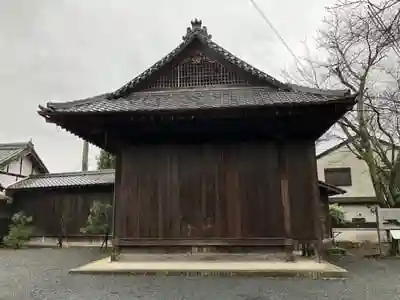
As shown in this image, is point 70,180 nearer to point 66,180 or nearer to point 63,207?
point 66,180

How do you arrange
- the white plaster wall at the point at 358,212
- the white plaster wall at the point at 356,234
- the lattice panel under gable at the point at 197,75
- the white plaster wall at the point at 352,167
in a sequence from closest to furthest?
the lattice panel under gable at the point at 197,75, the white plaster wall at the point at 356,234, the white plaster wall at the point at 358,212, the white plaster wall at the point at 352,167

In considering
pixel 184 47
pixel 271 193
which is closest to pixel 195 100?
pixel 184 47

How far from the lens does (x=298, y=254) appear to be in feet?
26.6

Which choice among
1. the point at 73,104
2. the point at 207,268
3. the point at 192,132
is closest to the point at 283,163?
the point at 192,132

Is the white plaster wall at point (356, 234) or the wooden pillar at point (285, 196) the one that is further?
the white plaster wall at point (356, 234)

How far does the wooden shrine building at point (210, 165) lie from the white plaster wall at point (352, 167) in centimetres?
1611

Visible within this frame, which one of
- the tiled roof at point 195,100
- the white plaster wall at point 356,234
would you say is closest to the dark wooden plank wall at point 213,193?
the tiled roof at point 195,100

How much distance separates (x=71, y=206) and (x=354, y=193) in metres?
15.8

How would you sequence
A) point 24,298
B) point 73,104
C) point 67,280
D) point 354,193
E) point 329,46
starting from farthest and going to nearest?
point 354,193
point 329,46
point 73,104
point 67,280
point 24,298

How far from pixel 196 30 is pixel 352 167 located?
1732 cm

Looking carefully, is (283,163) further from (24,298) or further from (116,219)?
(24,298)

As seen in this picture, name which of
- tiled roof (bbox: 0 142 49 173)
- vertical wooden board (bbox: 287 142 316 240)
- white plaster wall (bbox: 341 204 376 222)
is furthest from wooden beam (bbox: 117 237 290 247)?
white plaster wall (bbox: 341 204 376 222)

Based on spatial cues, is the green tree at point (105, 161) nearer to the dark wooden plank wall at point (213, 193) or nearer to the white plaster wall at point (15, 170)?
the white plaster wall at point (15, 170)

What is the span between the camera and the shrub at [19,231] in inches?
651
